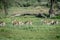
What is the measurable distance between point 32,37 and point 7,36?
183 centimetres

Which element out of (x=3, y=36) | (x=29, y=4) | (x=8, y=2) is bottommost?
(x=29, y=4)

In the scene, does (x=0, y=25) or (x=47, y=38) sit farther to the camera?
(x=0, y=25)

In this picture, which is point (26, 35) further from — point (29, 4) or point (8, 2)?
point (29, 4)

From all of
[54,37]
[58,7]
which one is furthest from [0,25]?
[58,7]

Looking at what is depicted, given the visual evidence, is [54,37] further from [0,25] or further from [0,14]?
[0,14]

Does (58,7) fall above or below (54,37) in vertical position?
below

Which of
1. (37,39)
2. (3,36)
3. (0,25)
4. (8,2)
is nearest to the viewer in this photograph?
(37,39)

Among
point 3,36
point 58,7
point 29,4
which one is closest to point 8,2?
point 3,36

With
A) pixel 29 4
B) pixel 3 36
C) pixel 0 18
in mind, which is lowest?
pixel 29 4

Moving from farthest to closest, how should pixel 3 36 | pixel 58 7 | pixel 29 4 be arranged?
pixel 29 4 < pixel 58 7 < pixel 3 36

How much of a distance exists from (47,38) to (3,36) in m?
3.23

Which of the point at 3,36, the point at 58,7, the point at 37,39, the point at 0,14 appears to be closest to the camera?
the point at 37,39

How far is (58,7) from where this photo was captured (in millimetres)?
48969

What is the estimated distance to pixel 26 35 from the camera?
680 inches
